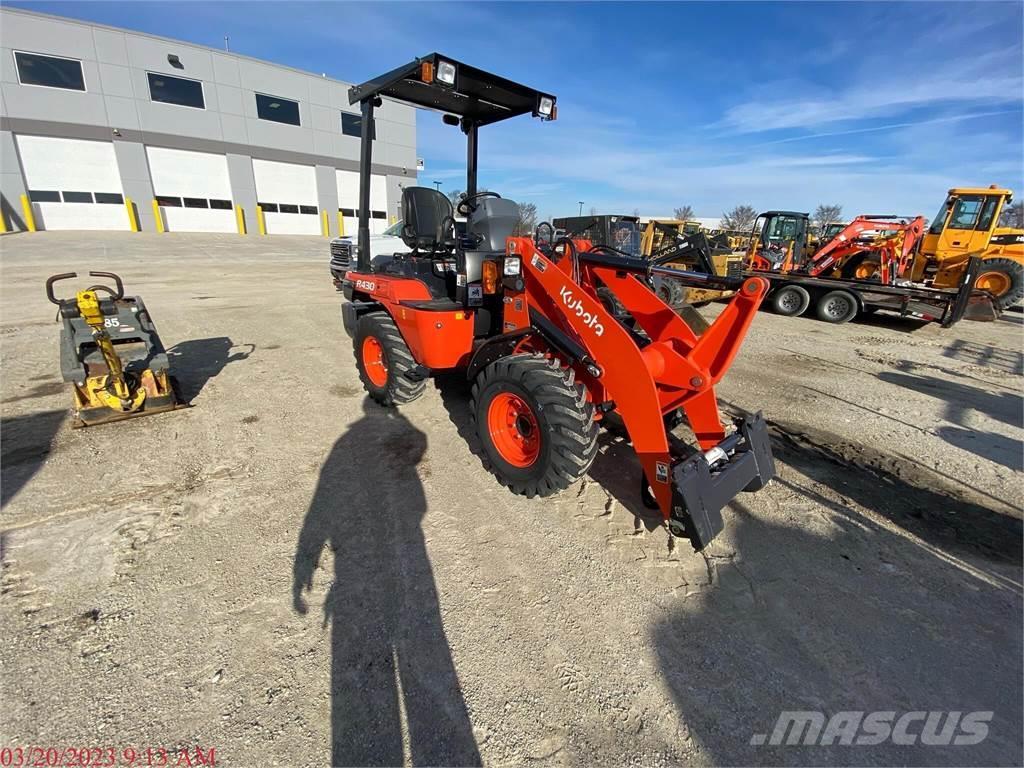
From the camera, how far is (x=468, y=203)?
4.18 meters

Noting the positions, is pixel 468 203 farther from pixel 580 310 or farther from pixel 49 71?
pixel 49 71

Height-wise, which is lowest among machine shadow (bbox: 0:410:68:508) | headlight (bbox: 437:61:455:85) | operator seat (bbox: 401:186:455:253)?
machine shadow (bbox: 0:410:68:508)

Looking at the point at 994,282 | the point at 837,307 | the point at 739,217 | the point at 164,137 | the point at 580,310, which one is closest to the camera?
the point at 580,310

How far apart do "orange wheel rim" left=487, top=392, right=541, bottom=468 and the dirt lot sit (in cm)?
29

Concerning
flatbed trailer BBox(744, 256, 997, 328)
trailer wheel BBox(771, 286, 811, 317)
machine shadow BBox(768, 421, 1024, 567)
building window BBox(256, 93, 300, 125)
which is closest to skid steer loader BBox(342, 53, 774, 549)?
machine shadow BBox(768, 421, 1024, 567)

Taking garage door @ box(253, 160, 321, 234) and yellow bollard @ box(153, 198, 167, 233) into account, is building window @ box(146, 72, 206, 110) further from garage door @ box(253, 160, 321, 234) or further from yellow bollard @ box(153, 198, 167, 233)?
yellow bollard @ box(153, 198, 167, 233)

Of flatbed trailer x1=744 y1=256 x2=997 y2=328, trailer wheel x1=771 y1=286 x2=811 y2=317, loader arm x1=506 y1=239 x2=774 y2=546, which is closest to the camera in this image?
loader arm x1=506 y1=239 x2=774 y2=546

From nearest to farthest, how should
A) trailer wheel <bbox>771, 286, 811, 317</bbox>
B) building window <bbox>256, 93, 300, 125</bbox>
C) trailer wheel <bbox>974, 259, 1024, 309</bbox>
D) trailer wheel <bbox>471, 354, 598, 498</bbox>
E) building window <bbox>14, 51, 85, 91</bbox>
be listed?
trailer wheel <bbox>471, 354, 598, 498</bbox>
trailer wheel <bbox>771, 286, 811, 317</bbox>
trailer wheel <bbox>974, 259, 1024, 309</bbox>
building window <bbox>14, 51, 85, 91</bbox>
building window <bbox>256, 93, 300, 125</bbox>

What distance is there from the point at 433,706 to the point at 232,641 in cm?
99

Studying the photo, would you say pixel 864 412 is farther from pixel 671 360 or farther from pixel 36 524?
pixel 36 524

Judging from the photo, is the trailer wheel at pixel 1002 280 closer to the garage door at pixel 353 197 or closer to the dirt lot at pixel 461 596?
the dirt lot at pixel 461 596

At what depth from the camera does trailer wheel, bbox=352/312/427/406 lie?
4246 millimetres

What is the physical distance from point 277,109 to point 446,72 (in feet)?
100

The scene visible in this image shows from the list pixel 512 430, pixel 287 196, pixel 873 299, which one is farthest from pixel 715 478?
pixel 287 196
